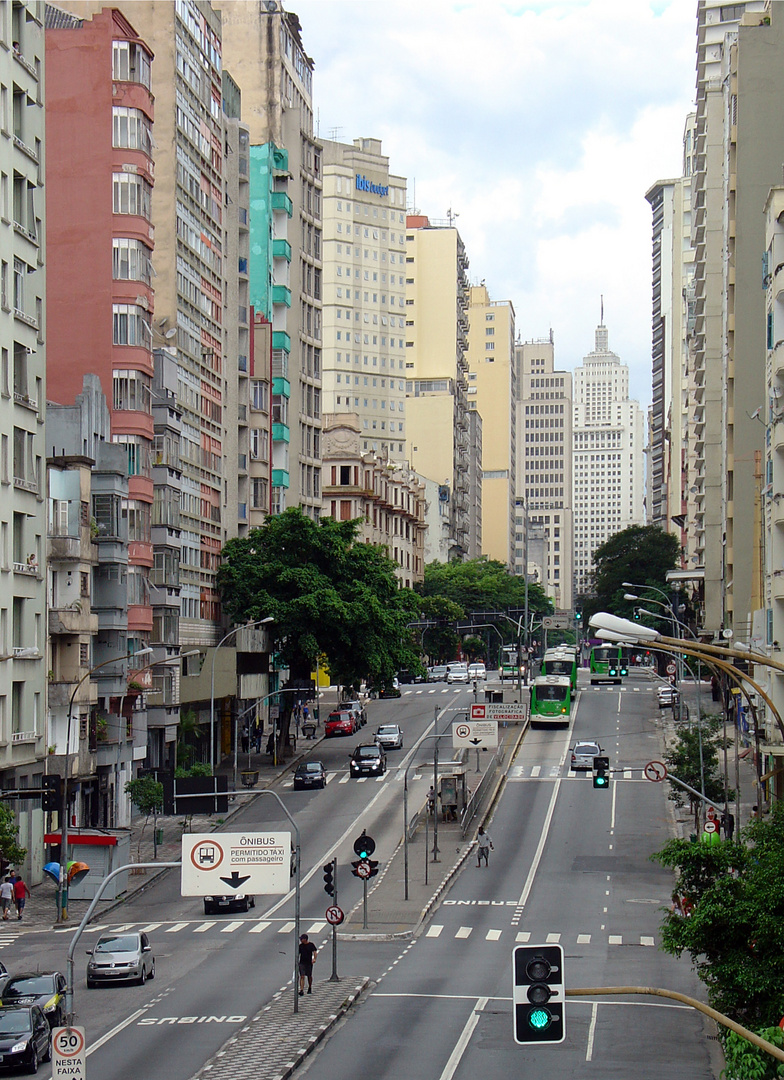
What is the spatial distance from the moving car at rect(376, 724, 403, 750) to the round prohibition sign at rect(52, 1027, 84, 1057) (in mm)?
71740

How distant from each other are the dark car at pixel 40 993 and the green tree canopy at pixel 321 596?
2122 inches

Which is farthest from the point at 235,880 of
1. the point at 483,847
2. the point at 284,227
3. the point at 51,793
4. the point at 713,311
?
the point at 284,227

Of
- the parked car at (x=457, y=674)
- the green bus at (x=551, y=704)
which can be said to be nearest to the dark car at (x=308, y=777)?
the green bus at (x=551, y=704)

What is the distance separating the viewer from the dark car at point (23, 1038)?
1288 inches

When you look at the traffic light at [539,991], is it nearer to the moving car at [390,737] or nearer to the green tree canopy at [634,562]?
the moving car at [390,737]

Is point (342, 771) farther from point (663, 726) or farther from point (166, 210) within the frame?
point (166, 210)

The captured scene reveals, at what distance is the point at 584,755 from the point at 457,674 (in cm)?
5380

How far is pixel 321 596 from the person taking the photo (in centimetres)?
9138

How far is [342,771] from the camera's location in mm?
89812

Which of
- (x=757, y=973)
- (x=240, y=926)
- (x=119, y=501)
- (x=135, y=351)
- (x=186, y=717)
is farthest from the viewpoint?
(x=186, y=717)

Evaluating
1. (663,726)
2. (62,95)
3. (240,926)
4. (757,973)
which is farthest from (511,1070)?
(663,726)

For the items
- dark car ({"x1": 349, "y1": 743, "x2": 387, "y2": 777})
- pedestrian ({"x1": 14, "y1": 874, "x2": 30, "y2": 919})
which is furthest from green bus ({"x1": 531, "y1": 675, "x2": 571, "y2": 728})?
pedestrian ({"x1": 14, "y1": 874, "x2": 30, "y2": 919})

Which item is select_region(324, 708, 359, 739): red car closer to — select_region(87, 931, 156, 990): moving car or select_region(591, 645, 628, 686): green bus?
select_region(591, 645, 628, 686): green bus

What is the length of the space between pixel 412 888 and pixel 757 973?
3595cm
